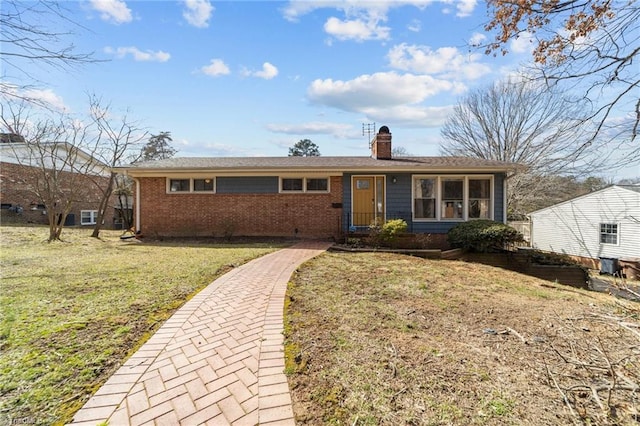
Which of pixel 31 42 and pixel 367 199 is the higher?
pixel 31 42

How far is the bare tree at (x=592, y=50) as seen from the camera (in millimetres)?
3820

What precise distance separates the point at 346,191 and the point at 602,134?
7.23 m

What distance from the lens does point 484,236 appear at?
8484 mm

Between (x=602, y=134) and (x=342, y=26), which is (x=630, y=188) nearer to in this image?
(x=602, y=134)

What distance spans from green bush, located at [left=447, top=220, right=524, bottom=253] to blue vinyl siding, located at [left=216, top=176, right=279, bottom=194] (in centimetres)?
663

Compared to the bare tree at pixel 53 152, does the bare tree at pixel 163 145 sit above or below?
above

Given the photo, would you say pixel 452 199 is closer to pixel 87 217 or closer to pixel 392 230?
pixel 392 230

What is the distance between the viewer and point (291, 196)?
10.9 metres

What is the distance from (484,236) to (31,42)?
1042cm

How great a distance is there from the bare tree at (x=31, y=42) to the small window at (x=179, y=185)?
683 centimetres

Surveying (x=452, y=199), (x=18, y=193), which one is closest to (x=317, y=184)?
(x=452, y=199)

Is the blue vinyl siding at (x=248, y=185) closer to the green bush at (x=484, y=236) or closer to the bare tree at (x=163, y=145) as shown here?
the green bush at (x=484, y=236)

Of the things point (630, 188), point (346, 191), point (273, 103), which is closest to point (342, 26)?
point (273, 103)

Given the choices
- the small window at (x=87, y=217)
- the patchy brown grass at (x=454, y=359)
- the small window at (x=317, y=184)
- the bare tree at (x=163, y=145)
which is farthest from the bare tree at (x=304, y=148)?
the patchy brown grass at (x=454, y=359)
